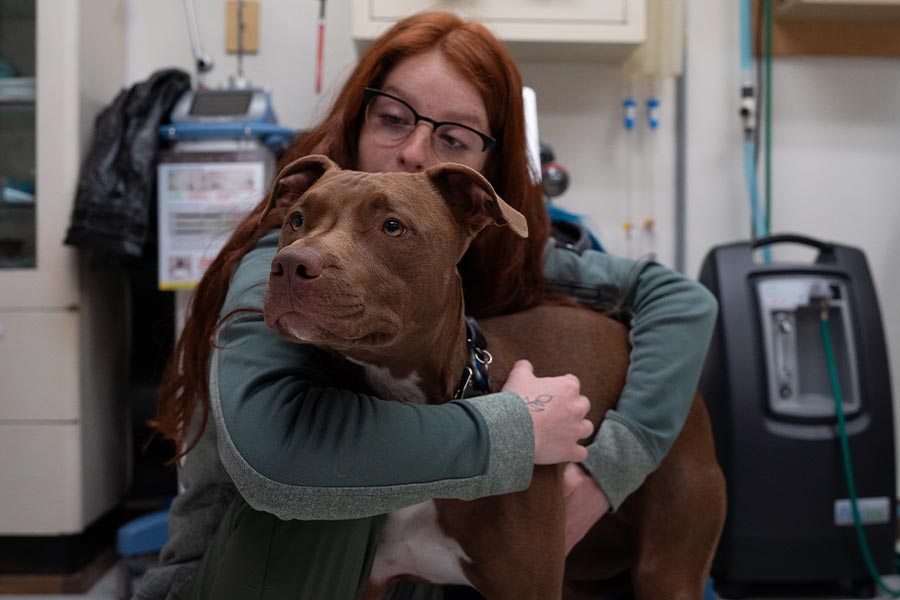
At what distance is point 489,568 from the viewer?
3.60 ft

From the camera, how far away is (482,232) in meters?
1.42

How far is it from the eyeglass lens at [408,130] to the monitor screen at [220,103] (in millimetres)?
1191

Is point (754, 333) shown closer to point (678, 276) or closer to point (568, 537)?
point (678, 276)

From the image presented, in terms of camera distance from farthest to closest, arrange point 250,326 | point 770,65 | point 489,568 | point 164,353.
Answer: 1. point 770,65
2. point 164,353
3. point 489,568
4. point 250,326

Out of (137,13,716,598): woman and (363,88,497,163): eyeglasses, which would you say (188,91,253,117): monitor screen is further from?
(363,88,497,163): eyeglasses

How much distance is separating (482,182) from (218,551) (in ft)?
1.98

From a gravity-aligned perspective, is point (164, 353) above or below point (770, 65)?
below

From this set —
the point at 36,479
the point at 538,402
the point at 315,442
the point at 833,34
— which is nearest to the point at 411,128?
the point at 538,402

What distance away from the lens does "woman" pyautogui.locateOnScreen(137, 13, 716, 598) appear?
36.2 inches

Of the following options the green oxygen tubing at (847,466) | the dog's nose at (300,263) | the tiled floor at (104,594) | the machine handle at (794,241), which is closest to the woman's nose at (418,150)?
the dog's nose at (300,263)

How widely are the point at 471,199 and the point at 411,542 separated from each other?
19.0 inches

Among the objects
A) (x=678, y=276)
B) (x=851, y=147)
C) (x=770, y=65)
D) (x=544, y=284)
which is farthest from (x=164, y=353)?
(x=851, y=147)

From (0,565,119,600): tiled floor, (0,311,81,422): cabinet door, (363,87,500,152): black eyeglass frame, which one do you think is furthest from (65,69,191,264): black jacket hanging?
(363,87,500,152): black eyeglass frame

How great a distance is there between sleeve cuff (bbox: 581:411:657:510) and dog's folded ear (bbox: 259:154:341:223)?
567 mm
